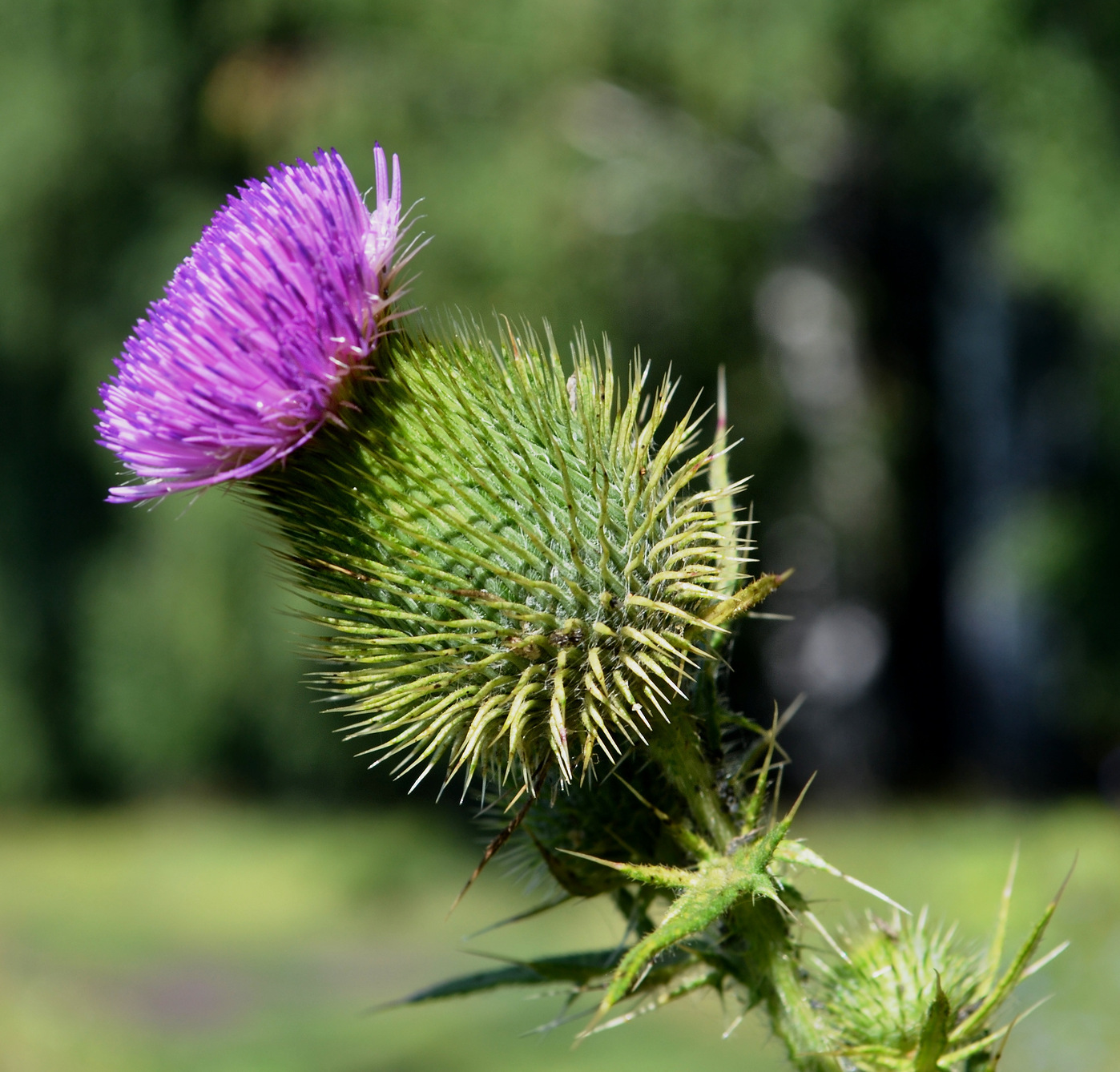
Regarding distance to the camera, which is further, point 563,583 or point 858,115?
point 858,115

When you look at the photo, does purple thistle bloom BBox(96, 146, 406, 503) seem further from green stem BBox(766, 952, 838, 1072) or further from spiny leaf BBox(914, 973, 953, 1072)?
spiny leaf BBox(914, 973, 953, 1072)

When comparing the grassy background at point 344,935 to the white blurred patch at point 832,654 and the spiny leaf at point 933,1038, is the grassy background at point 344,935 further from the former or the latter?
the spiny leaf at point 933,1038

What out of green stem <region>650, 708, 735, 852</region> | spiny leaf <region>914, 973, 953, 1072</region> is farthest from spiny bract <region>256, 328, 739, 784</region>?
spiny leaf <region>914, 973, 953, 1072</region>

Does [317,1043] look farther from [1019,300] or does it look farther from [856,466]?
[1019,300]

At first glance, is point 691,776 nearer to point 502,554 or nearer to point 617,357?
point 502,554

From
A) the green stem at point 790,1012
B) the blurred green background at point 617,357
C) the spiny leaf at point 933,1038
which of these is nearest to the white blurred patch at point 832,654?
the blurred green background at point 617,357

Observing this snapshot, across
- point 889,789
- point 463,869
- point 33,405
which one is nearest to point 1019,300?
point 889,789
